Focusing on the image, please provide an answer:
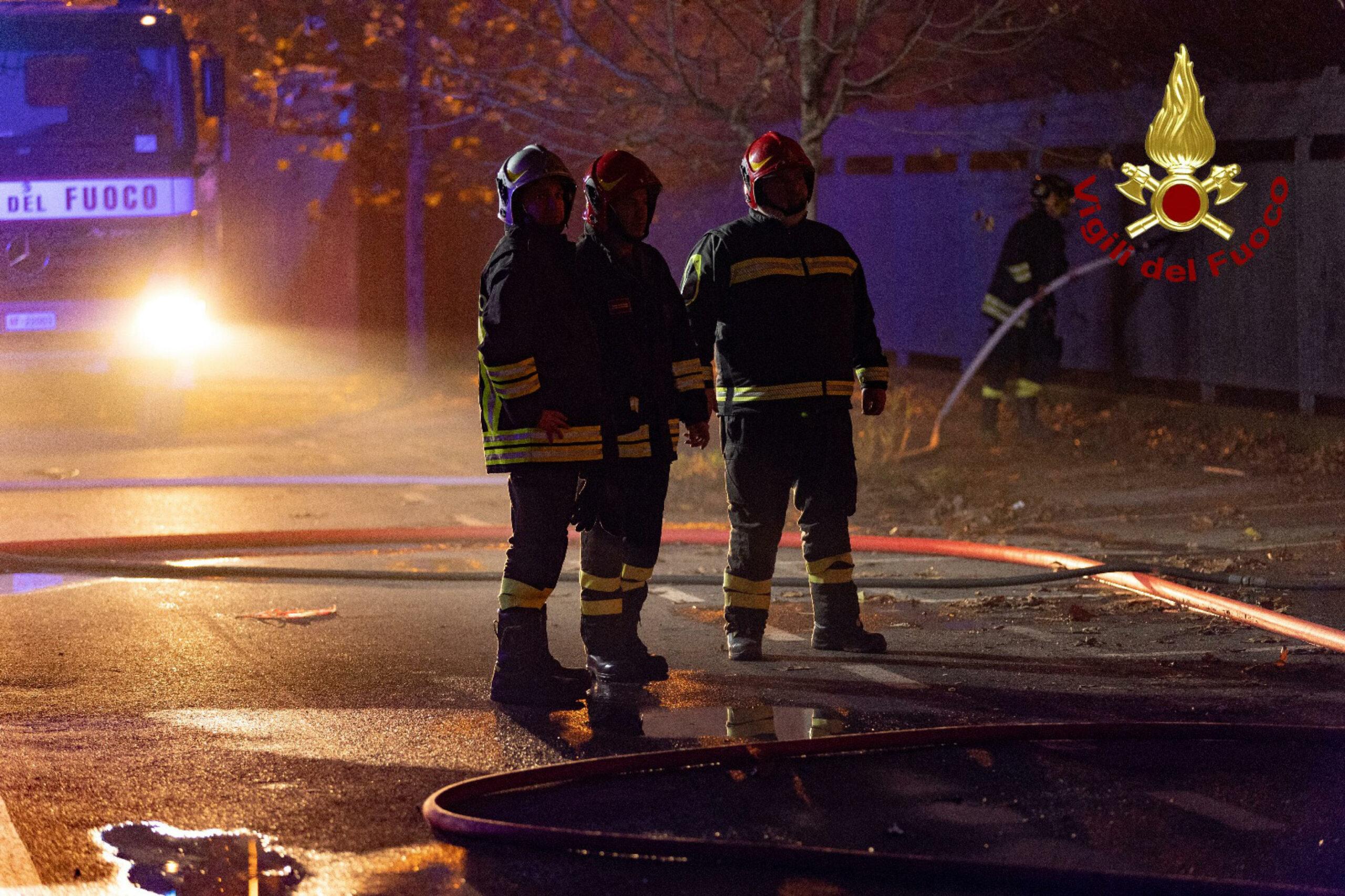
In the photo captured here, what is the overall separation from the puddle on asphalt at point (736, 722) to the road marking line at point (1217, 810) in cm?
Answer: 105

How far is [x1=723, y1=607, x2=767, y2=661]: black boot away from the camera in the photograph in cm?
605

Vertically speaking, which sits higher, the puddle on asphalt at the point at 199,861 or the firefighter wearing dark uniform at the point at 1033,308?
the firefighter wearing dark uniform at the point at 1033,308

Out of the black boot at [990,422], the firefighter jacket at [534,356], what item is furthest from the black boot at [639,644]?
the black boot at [990,422]

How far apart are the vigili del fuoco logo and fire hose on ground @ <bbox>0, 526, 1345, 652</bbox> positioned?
13.8 ft

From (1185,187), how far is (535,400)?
7.73 metres

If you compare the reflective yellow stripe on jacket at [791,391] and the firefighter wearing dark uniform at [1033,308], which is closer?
the reflective yellow stripe on jacket at [791,391]

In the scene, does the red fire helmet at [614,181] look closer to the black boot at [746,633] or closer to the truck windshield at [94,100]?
the black boot at [746,633]

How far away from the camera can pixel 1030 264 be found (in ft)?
38.8

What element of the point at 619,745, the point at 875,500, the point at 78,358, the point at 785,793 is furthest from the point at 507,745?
the point at 78,358

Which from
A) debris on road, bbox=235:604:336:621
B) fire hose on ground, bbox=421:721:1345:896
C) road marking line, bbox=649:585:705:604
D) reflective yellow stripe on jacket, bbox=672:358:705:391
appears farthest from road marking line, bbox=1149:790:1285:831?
debris on road, bbox=235:604:336:621

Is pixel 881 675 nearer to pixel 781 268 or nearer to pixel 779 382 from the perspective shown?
pixel 779 382

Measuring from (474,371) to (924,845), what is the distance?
47.6 ft

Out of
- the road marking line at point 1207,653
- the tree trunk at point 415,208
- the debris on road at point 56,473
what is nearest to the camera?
the road marking line at point 1207,653

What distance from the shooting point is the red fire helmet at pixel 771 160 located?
19.8 ft
